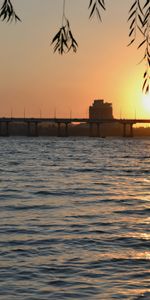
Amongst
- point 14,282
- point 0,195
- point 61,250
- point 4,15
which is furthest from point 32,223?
point 4,15

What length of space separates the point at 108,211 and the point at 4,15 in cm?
1629

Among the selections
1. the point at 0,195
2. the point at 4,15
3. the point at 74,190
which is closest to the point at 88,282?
the point at 4,15

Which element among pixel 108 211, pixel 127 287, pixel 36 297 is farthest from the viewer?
pixel 108 211

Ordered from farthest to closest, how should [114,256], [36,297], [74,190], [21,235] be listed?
[74,190], [21,235], [114,256], [36,297]

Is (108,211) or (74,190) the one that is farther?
(74,190)

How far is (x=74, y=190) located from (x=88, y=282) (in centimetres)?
1980

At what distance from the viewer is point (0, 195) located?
93.2 ft

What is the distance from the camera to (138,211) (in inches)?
928

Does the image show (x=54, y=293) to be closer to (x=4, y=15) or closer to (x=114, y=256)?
(x=114, y=256)

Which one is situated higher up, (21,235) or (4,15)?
(4,15)

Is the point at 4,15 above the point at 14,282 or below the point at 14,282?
above

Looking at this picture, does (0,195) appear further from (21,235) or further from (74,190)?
(21,235)

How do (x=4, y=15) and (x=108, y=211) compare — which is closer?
(x=4, y=15)

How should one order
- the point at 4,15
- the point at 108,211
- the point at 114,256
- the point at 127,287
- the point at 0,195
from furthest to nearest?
the point at 0,195, the point at 108,211, the point at 114,256, the point at 127,287, the point at 4,15
